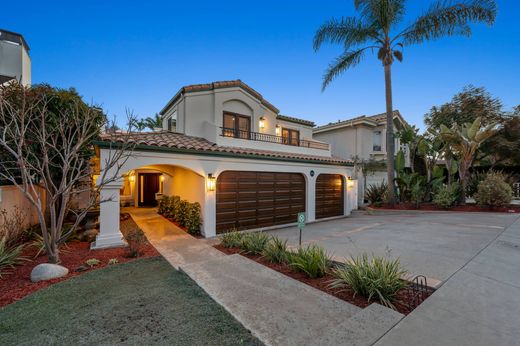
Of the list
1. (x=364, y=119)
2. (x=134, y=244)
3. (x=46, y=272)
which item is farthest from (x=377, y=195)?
(x=46, y=272)

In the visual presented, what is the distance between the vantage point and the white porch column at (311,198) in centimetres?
1168

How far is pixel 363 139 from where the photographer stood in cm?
1800

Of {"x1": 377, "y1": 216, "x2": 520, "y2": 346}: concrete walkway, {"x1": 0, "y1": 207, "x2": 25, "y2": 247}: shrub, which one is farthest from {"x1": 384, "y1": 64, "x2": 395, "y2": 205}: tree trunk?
{"x1": 0, "y1": 207, "x2": 25, "y2": 247}: shrub

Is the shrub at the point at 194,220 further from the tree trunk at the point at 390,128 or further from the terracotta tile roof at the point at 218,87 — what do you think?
the tree trunk at the point at 390,128

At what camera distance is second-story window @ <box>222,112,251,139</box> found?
12.3m

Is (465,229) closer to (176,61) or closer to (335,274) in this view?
(335,274)

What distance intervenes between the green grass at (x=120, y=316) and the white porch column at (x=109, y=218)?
222 centimetres

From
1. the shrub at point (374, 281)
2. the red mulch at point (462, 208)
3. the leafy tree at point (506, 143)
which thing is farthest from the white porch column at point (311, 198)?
the leafy tree at point (506, 143)

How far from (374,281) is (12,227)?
9.13m

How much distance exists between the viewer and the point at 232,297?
12.5 feet

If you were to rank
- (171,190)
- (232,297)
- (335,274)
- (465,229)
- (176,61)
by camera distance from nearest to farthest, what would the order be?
(232,297), (335,274), (465,229), (171,190), (176,61)

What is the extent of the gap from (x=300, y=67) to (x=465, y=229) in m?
13.4

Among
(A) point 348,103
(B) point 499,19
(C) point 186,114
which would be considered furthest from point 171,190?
(B) point 499,19

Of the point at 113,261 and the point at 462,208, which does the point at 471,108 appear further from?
the point at 113,261
